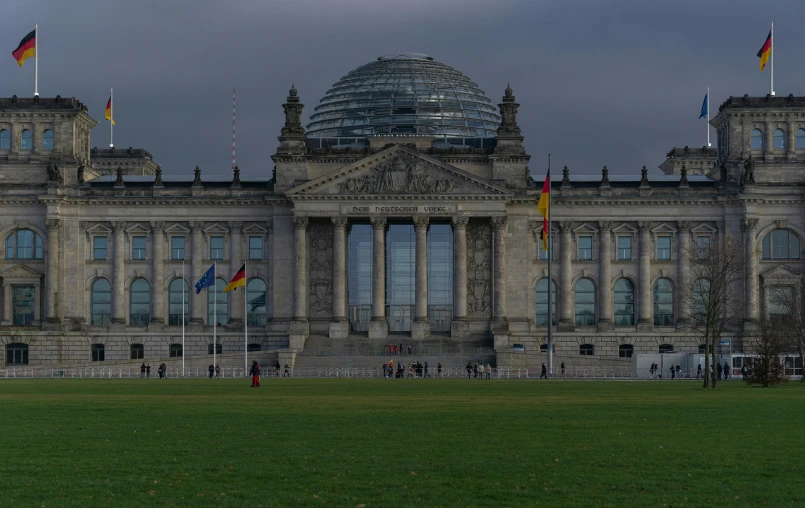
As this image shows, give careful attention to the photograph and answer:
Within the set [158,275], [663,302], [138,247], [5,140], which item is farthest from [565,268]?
[5,140]

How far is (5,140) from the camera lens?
141750mm

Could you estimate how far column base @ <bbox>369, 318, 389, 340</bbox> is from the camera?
134125 mm

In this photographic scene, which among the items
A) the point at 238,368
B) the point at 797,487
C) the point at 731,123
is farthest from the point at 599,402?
the point at 731,123

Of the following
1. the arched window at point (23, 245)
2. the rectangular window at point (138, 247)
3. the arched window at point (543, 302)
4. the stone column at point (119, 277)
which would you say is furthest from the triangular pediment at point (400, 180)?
the arched window at point (23, 245)

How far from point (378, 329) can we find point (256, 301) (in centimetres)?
1445

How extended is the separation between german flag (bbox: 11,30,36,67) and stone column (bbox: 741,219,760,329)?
69.7 meters

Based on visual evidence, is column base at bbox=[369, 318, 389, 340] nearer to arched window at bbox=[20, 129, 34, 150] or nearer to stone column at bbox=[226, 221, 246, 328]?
stone column at bbox=[226, 221, 246, 328]

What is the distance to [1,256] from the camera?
14050cm

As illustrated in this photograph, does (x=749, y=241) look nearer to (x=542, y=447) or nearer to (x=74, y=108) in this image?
(x=74, y=108)

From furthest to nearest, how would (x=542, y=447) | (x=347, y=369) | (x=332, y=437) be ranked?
(x=347, y=369), (x=332, y=437), (x=542, y=447)

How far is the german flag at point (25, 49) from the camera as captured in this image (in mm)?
131875

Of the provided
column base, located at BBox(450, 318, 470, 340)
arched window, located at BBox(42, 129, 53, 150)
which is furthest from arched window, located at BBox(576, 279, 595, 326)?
arched window, located at BBox(42, 129, 53, 150)

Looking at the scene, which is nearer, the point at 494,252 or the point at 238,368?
the point at 238,368

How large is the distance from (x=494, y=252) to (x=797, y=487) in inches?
4227
